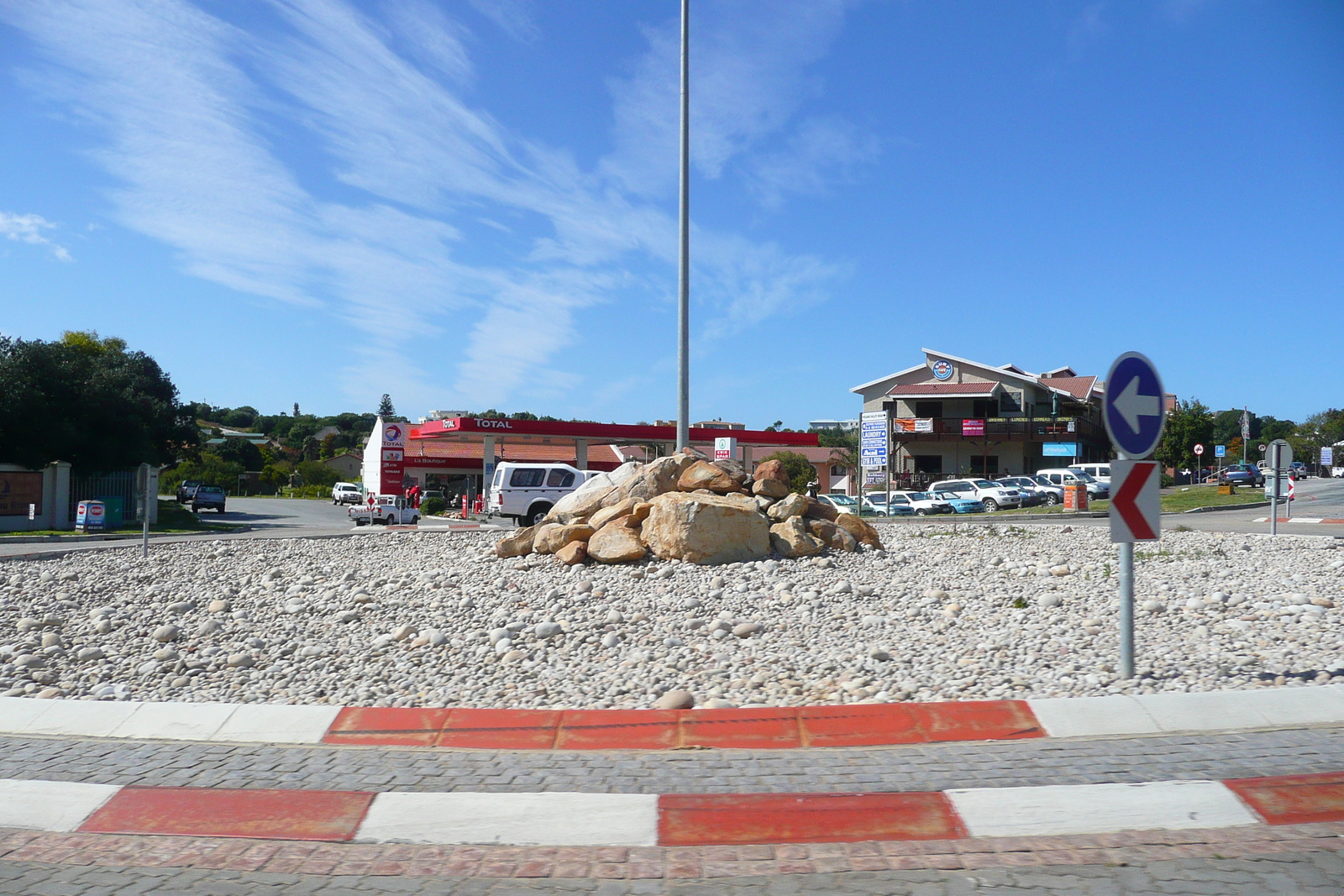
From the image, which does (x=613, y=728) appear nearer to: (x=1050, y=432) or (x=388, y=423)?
(x=388, y=423)

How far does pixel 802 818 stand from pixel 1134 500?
138 inches

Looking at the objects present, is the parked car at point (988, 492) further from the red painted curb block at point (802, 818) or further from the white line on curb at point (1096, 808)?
the red painted curb block at point (802, 818)

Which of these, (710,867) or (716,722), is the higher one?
(716,722)

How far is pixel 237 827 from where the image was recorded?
14.6 ft

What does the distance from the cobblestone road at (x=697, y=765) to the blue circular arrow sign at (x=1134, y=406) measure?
6.43 ft

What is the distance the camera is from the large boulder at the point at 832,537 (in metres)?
12.5

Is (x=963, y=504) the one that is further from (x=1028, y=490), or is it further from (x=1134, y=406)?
(x=1134, y=406)

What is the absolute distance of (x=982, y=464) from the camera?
58.3 meters

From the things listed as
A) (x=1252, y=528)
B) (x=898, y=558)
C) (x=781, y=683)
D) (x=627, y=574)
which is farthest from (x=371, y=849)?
(x=1252, y=528)

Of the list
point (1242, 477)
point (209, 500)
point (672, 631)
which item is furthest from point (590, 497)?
point (1242, 477)

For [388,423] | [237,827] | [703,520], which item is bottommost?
[237,827]

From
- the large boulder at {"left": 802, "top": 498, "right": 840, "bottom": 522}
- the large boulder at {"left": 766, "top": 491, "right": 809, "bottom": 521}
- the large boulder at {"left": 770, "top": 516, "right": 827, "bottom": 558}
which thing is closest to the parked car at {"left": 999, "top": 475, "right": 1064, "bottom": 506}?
the large boulder at {"left": 802, "top": 498, "right": 840, "bottom": 522}

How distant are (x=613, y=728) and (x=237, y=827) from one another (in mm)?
2240

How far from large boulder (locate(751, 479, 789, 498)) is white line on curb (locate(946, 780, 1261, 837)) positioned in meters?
8.52
